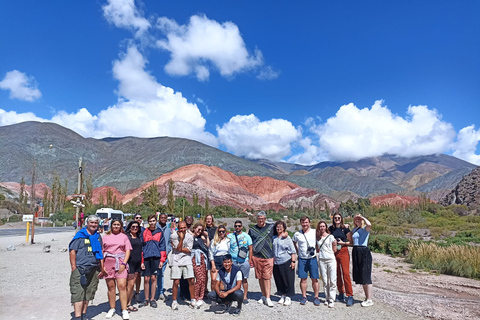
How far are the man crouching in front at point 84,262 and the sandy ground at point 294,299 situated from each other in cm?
77

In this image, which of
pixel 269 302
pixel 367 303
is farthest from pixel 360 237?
pixel 269 302

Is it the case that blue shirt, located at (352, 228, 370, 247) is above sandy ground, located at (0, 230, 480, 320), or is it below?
above

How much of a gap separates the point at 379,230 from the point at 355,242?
21.6 meters

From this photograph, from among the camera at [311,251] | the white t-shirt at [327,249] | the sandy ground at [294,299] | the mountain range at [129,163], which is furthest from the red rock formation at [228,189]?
the white t-shirt at [327,249]

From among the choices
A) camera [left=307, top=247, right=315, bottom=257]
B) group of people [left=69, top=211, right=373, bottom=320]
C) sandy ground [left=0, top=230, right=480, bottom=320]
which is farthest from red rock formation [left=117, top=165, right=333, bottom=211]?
camera [left=307, top=247, right=315, bottom=257]

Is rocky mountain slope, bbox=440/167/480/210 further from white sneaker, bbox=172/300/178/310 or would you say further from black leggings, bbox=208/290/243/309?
white sneaker, bbox=172/300/178/310

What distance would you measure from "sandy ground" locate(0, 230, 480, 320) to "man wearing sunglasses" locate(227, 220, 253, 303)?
2.41 feet

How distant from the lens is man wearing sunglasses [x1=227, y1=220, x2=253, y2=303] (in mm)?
6719

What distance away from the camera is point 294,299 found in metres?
7.45

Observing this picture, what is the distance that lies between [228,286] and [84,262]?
8.04ft

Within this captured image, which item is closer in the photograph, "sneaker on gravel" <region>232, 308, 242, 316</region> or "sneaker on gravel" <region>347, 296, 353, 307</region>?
"sneaker on gravel" <region>232, 308, 242, 316</region>

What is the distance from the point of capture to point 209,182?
81562mm

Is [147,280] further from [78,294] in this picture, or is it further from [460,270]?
[460,270]

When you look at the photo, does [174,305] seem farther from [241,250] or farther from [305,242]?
[305,242]
